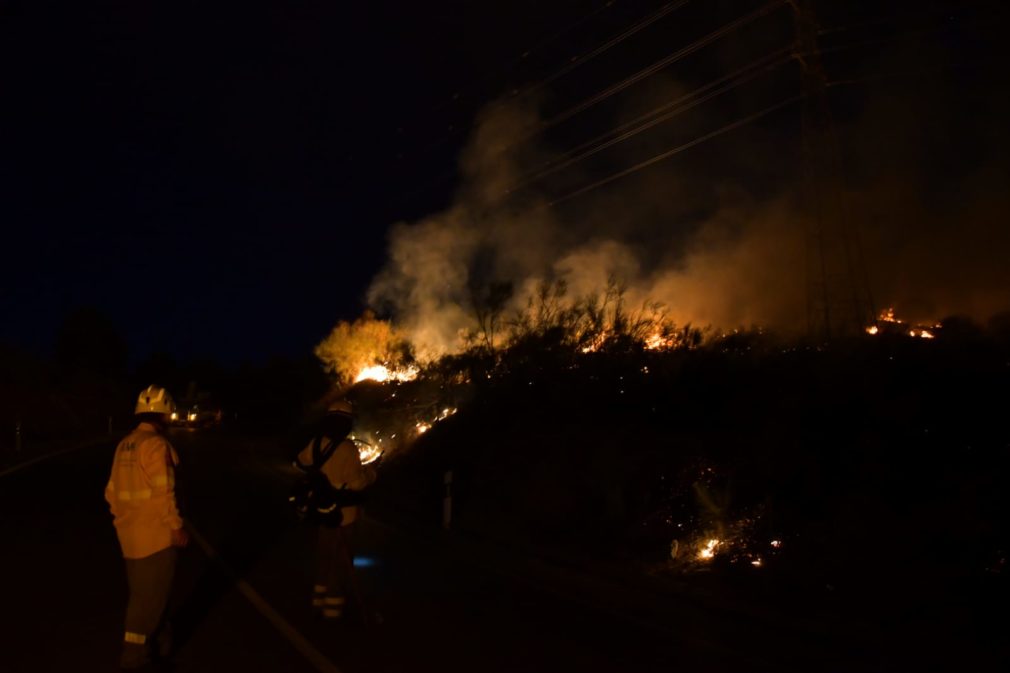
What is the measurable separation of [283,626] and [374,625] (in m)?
0.79

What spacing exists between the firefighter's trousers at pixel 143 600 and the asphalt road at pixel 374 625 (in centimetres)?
46

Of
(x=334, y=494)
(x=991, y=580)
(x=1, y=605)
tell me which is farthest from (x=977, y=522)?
(x=1, y=605)

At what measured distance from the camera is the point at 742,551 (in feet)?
37.9

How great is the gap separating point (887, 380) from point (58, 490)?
Result: 1647 cm

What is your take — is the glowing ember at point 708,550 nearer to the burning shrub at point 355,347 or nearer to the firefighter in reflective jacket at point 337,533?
the firefighter in reflective jacket at point 337,533

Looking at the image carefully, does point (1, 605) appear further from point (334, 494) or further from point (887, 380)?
point (887, 380)

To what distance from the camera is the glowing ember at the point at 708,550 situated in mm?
11872

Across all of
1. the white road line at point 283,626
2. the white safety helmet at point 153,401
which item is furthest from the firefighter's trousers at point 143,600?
the white road line at point 283,626

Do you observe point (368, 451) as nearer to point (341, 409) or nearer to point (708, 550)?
point (708, 550)

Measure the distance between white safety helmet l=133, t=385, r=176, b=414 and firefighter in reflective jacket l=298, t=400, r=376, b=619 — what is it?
176 centimetres

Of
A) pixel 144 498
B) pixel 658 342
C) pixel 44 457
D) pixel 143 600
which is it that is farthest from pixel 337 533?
pixel 44 457

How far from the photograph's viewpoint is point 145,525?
661 cm

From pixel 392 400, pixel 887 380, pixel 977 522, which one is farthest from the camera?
pixel 392 400

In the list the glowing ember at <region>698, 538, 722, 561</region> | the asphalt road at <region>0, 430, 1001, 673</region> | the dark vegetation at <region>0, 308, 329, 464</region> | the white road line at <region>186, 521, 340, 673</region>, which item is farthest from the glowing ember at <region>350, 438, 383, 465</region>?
the glowing ember at <region>698, 538, 722, 561</region>
